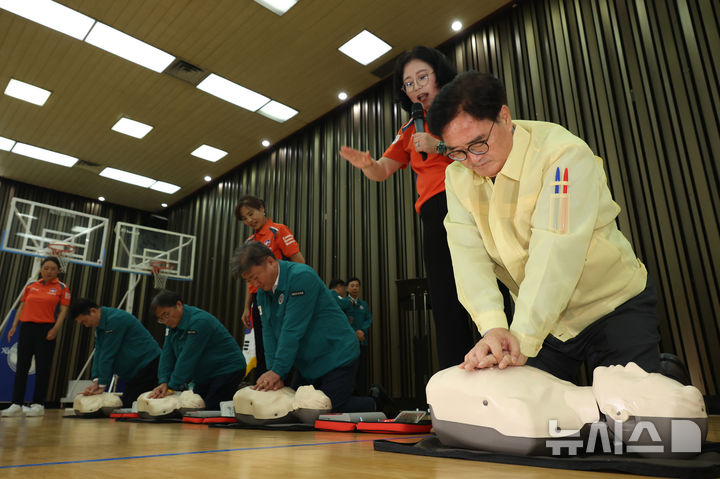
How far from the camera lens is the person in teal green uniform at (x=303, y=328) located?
7.63 feet

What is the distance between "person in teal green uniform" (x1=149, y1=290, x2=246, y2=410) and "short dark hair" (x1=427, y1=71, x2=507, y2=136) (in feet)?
8.86

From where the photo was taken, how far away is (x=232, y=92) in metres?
5.77

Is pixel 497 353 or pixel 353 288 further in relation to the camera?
pixel 353 288

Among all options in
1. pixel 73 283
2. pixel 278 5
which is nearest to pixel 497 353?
pixel 278 5

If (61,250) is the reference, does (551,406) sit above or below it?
below

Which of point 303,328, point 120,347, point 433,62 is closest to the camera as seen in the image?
point 433,62

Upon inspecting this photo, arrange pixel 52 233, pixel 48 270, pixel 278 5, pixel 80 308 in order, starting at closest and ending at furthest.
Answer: pixel 80 308 → pixel 278 5 → pixel 48 270 → pixel 52 233

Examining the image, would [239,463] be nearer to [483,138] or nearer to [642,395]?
[642,395]

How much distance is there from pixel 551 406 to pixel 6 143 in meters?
8.24

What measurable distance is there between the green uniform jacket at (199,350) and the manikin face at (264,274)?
1.03m

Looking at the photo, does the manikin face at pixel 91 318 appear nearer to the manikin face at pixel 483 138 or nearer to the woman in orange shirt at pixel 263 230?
the woman in orange shirt at pixel 263 230

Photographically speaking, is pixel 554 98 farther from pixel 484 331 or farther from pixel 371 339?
pixel 484 331

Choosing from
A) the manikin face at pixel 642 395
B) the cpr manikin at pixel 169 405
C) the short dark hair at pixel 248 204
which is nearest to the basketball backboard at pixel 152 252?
the short dark hair at pixel 248 204

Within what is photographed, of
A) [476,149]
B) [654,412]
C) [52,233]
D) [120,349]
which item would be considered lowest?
[654,412]
